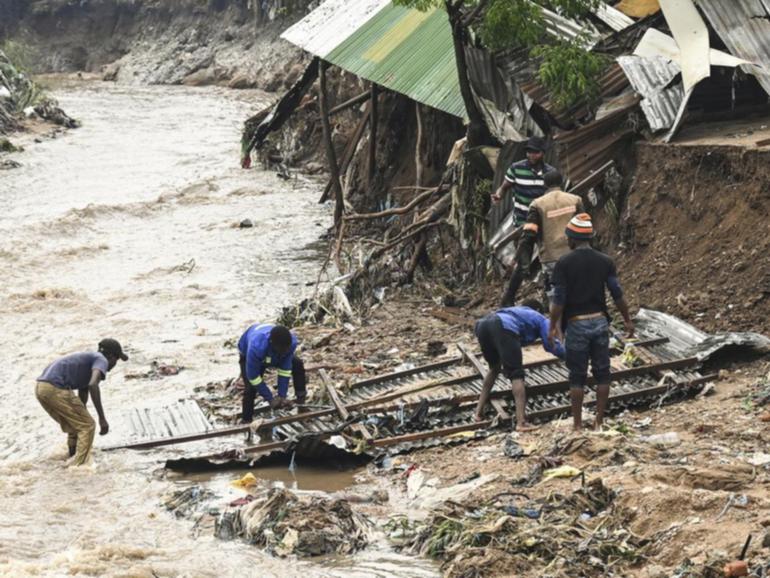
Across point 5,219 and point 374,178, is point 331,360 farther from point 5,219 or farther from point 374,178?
point 5,219

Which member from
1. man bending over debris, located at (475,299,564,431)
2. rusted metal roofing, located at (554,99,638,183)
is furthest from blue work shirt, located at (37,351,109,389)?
rusted metal roofing, located at (554,99,638,183)

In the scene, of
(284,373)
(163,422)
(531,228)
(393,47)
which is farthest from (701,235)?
(393,47)

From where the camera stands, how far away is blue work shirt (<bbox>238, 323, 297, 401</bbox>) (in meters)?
8.95

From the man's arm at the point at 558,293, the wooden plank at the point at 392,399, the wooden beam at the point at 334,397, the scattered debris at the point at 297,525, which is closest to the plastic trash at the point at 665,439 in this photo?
the man's arm at the point at 558,293

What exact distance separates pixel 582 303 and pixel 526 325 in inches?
33.4

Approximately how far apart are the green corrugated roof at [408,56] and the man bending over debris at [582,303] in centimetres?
642

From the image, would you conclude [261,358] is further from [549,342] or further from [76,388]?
[549,342]

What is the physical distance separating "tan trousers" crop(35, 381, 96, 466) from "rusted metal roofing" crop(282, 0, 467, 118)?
256 inches

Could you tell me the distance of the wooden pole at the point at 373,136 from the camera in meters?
17.1

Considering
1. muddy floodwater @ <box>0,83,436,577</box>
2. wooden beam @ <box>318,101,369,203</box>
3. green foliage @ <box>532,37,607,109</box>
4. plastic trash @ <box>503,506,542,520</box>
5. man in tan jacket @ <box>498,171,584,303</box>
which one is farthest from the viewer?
wooden beam @ <box>318,101,369,203</box>

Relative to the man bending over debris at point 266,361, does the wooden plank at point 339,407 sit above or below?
below

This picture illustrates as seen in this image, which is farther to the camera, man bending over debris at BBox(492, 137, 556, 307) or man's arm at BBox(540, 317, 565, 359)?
man bending over debris at BBox(492, 137, 556, 307)

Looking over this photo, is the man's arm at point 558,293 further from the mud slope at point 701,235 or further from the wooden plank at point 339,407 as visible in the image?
the mud slope at point 701,235

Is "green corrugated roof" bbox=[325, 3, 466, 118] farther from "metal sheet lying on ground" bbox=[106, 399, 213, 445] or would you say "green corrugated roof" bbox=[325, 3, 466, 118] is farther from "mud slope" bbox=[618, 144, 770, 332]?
"metal sheet lying on ground" bbox=[106, 399, 213, 445]
